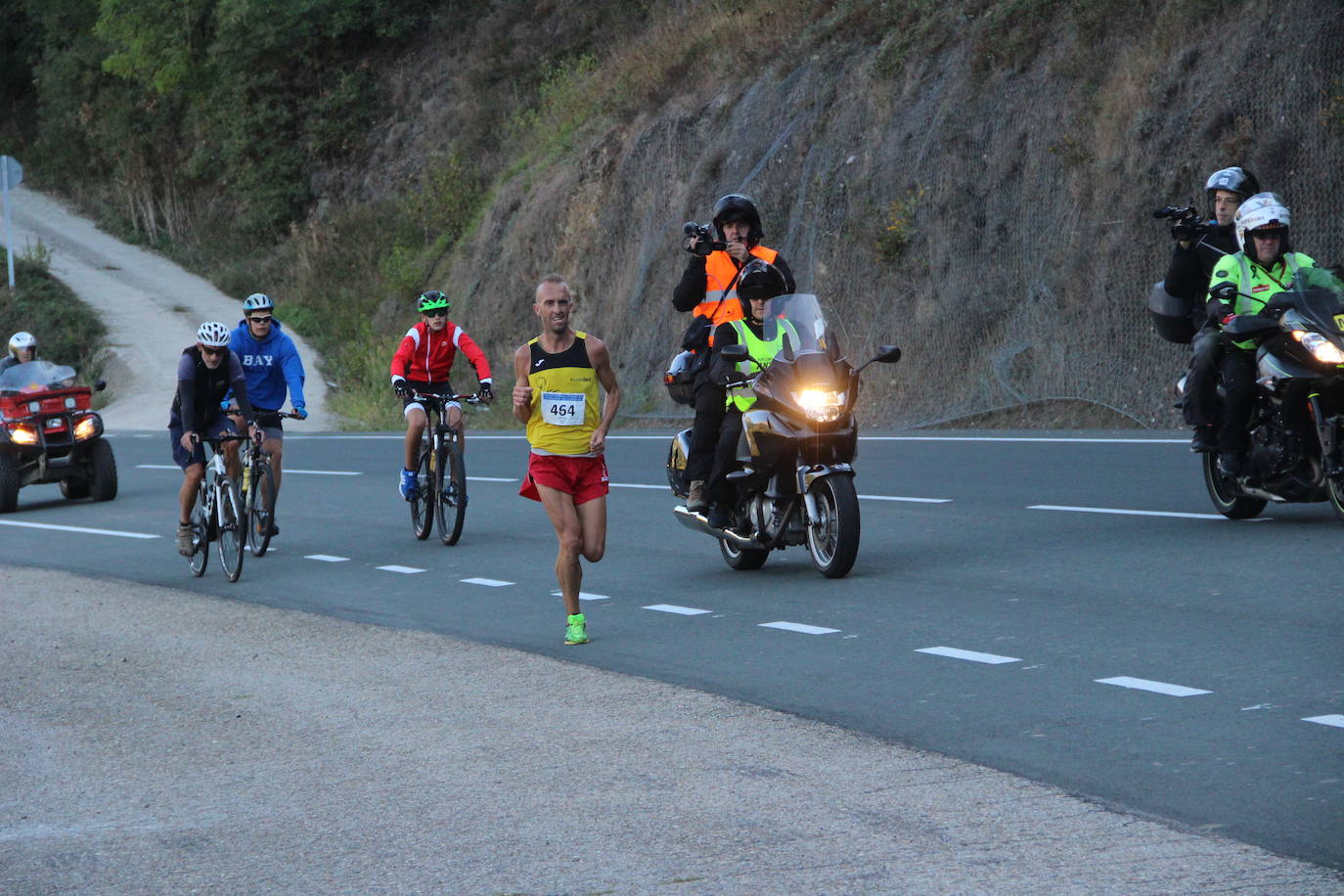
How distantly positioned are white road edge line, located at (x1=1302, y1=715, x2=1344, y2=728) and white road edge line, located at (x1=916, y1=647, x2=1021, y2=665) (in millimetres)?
1613

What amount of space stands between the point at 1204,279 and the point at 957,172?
1431 cm

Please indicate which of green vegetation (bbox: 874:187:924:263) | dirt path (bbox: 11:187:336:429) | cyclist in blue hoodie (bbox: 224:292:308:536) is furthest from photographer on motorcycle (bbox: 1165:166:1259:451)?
dirt path (bbox: 11:187:336:429)

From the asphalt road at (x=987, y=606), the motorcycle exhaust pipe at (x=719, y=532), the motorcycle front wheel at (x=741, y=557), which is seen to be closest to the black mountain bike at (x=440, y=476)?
the asphalt road at (x=987, y=606)

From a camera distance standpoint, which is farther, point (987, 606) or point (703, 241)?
point (703, 241)

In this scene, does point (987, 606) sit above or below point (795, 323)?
below

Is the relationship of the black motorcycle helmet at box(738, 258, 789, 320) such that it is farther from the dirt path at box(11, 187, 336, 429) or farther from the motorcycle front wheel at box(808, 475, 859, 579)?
the dirt path at box(11, 187, 336, 429)

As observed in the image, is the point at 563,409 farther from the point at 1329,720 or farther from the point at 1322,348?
the point at 1322,348

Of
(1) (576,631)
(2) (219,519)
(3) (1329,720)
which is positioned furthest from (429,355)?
(3) (1329,720)

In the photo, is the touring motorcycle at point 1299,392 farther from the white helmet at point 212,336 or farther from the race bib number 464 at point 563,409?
the white helmet at point 212,336

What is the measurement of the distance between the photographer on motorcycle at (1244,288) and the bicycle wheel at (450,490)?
562 cm

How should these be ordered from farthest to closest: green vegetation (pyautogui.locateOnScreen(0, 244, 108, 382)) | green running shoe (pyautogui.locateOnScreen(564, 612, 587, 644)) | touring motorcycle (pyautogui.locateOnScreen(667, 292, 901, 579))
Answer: green vegetation (pyautogui.locateOnScreen(0, 244, 108, 382)) < touring motorcycle (pyautogui.locateOnScreen(667, 292, 901, 579)) < green running shoe (pyautogui.locateOnScreen(564, 612, 587, 644))

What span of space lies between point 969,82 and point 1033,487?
45.1 ft

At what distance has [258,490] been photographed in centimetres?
1358

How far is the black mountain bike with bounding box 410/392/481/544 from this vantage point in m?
13.9
